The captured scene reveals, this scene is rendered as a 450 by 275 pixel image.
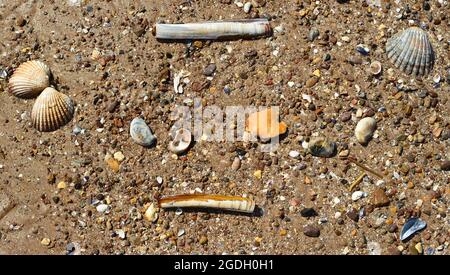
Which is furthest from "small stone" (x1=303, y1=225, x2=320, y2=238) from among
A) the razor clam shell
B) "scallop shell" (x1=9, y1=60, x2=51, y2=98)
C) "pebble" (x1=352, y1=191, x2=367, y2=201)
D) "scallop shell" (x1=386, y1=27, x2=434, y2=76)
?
"scallop shell" (x1=9, y1=60, x2=51, y2=98)

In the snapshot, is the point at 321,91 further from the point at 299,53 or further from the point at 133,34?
the point at 133,34

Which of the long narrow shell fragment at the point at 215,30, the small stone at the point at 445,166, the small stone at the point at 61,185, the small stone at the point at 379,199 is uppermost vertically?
the long narrow shell fragment at the point at 215,30

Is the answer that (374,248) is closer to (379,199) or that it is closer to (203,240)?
(379,199)

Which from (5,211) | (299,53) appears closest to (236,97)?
(299,53)

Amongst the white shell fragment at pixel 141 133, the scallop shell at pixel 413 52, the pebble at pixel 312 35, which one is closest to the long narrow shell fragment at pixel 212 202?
the white shell fragment at pixel 141 133

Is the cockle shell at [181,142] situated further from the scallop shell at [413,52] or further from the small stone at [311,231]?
the scallop shell at [413,52]

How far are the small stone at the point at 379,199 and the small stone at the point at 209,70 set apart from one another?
1569 millimetres

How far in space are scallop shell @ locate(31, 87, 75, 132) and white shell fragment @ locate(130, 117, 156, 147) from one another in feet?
1.72

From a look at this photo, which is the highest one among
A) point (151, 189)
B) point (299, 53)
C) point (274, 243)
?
point (299, 53)

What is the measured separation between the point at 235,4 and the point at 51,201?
2.15 meters

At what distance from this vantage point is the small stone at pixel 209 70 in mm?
4480

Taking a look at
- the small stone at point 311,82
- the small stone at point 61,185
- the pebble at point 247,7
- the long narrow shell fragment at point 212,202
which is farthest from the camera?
the pebble at point 247,7

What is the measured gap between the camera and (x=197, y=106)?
14.5 feet

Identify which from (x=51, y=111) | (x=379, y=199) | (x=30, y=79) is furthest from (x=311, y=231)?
(x=30, y=79)
